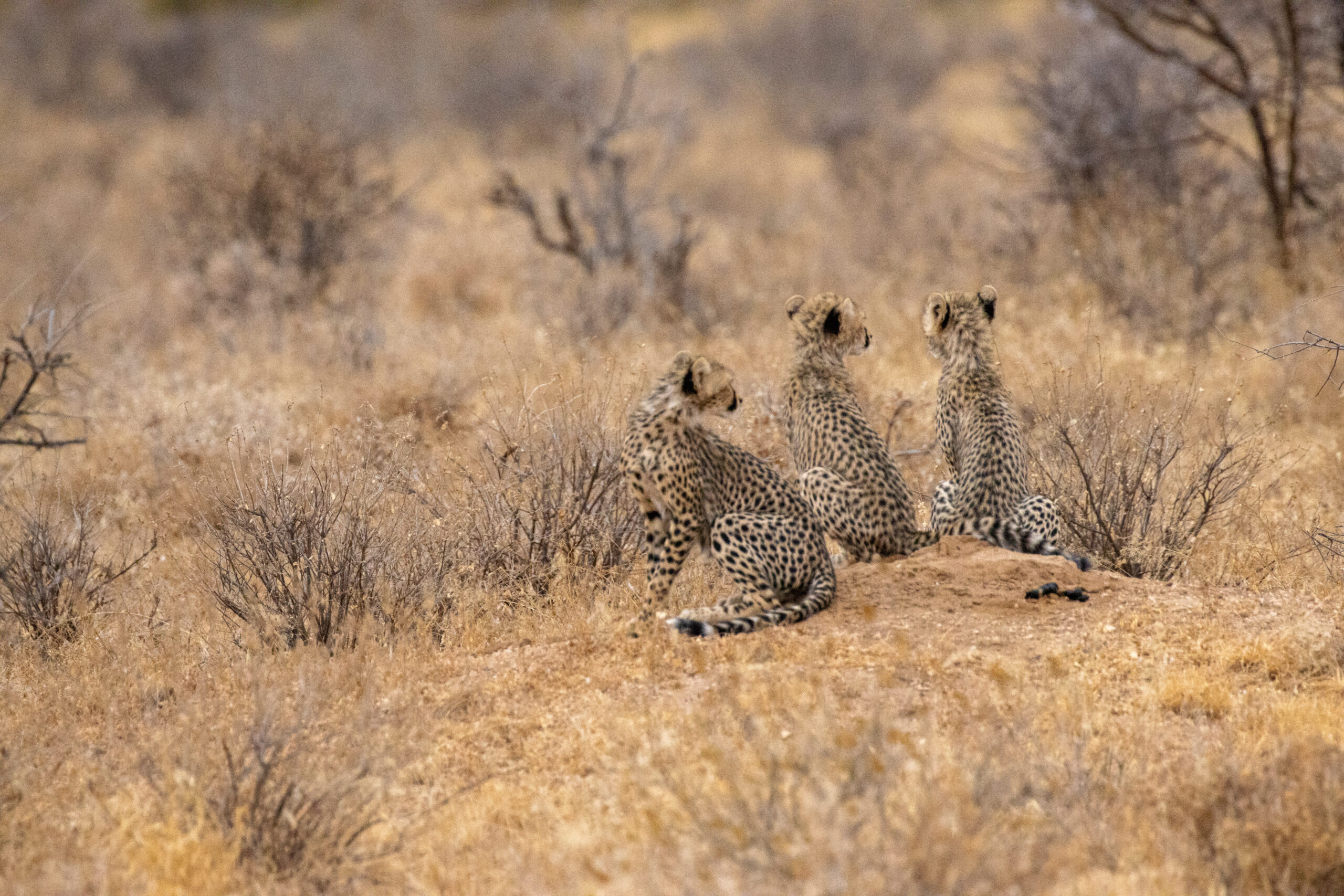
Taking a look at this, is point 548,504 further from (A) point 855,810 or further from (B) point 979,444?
(A) point 855,810

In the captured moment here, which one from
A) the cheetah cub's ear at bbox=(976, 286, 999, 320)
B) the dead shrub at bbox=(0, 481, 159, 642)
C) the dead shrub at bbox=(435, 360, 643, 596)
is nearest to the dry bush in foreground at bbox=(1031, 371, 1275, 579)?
the cheetah cub's ear at bbox=(976, 286, 999, 320)

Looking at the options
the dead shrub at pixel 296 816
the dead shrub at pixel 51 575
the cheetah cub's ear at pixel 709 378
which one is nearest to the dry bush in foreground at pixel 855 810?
the dead shrub at pixel 296 816

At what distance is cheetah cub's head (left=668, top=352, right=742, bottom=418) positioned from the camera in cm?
521

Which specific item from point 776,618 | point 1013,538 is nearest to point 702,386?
point 776,618

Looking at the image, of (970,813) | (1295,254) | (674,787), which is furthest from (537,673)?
(1295,254)

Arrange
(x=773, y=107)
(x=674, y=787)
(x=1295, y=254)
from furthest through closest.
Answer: (x=773, y=107) → (x=1295, y=254) → (x=674, y=787)

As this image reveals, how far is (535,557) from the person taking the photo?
598 centimetres

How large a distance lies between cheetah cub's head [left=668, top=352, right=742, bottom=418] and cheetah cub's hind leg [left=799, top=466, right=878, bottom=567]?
53cm

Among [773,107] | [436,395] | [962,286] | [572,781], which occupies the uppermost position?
[773,107]

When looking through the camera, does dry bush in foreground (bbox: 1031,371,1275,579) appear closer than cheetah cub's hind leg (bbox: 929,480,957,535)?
No

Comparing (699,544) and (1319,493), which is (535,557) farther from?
(1319,493)

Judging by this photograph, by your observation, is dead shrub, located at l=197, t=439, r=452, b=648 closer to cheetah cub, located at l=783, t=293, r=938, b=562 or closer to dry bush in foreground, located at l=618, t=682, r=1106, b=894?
cheetah cub, located at l=783, t=293, r=938, b=562

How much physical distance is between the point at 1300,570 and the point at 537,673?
318 centimetres

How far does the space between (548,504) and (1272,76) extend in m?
8.91
